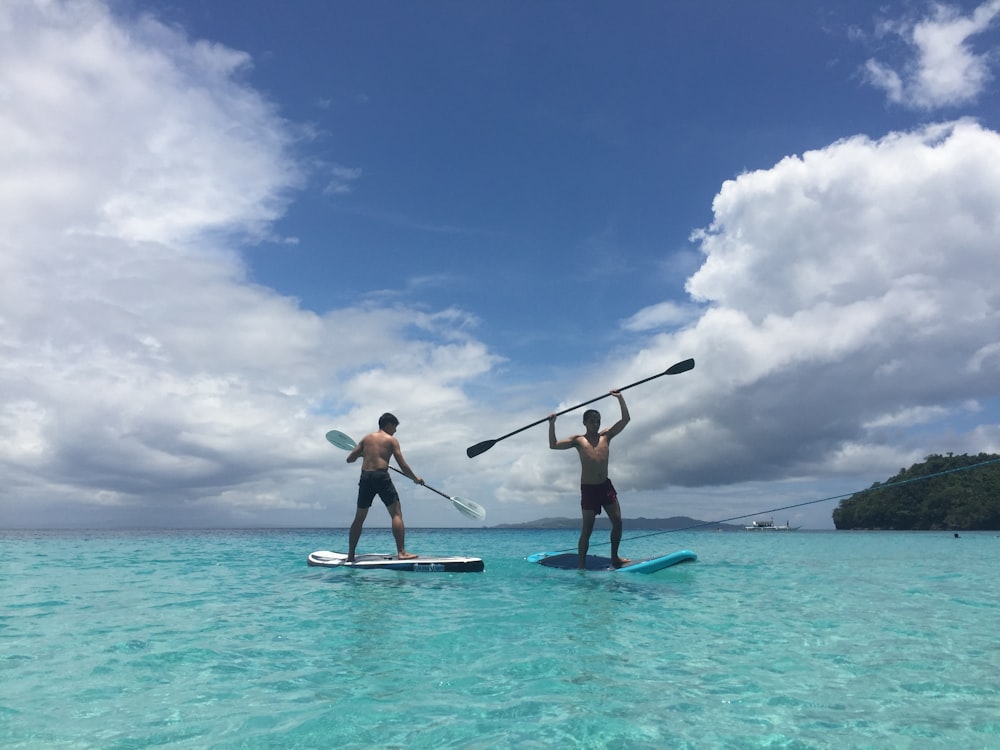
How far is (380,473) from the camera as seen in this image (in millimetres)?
12469

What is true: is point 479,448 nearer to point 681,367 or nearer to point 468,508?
point 468,508

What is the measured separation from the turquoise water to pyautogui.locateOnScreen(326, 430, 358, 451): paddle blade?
5.43 meters

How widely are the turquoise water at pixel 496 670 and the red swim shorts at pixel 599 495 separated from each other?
7.45ft

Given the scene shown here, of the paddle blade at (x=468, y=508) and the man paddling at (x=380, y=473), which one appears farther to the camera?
the paddle blade at (x=468, y=508)

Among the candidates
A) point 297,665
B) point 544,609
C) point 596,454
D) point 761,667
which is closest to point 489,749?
point 297,665

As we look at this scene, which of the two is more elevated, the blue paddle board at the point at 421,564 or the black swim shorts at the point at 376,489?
the black swim shorts at the point at 376,489

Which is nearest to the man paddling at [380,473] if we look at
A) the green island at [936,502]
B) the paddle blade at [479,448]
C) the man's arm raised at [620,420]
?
the paddle blade at [479,448]

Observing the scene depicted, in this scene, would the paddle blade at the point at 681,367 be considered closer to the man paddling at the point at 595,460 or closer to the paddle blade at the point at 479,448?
the man paddling at the point at 595,460

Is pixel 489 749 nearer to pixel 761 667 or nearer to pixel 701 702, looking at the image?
pixel 701 702

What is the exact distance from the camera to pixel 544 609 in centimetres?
810

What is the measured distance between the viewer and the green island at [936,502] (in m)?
99.8

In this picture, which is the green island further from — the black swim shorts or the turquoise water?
the turquoise water

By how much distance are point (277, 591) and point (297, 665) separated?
5335mm

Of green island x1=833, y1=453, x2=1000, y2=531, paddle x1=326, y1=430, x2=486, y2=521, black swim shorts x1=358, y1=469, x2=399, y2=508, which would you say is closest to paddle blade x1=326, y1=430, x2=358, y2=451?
paddle x1=326, y1=430, x2=486, y2=521
